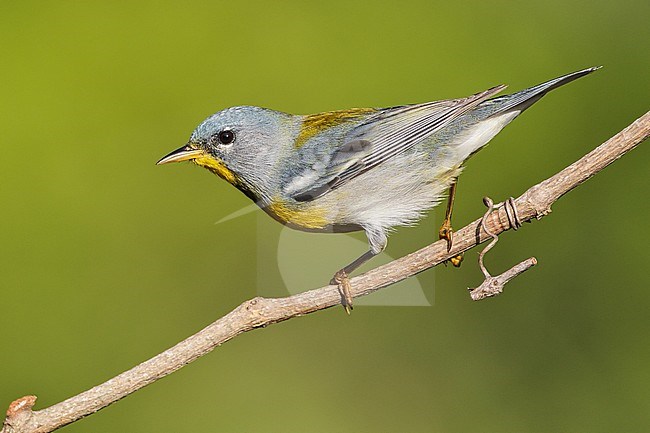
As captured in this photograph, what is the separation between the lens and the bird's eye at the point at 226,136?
6.33 feet

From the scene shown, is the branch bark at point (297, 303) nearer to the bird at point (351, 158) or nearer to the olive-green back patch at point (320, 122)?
the bird at point (351, 158)

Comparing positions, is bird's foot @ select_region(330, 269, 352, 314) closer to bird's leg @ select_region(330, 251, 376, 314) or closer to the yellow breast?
bird's leg @ select_region(330, 251, 376, 314)

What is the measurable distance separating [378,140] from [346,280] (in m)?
0.49

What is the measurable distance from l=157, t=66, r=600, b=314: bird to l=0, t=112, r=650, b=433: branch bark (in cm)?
17

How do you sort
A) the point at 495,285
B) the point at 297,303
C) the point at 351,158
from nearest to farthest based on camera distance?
the point at 495,285 → the point at 297,303 → the point at 351,158

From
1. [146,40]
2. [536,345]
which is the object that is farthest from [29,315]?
[536,345]

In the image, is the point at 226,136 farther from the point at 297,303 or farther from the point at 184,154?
the point at 297,303

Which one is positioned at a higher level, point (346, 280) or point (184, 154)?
point (184, 154)

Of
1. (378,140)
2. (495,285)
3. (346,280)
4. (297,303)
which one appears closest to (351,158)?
(378,140)

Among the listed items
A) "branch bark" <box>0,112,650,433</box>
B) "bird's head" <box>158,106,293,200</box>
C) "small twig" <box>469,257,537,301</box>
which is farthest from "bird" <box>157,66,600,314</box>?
"small twig" <box>469,257,537,301</box>

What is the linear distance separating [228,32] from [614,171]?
1.56 metres

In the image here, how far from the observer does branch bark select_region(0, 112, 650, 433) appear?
5.06ft

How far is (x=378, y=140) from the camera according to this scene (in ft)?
7.07

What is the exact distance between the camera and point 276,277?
119 inches
